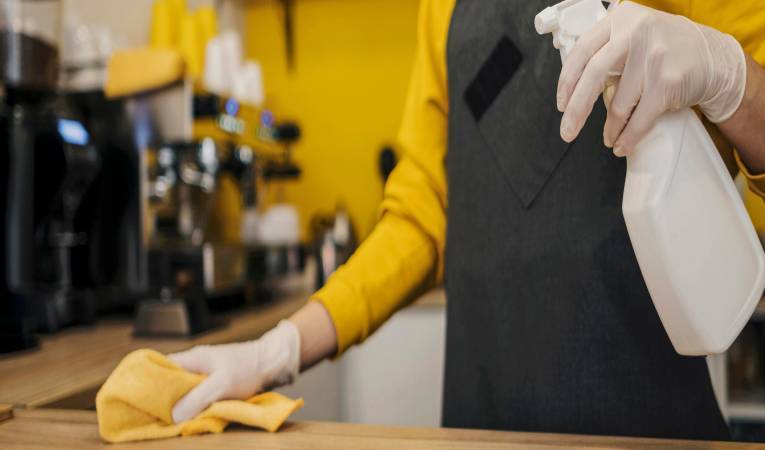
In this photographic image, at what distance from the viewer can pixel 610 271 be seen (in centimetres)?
77

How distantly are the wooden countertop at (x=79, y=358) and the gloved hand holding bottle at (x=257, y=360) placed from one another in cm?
21

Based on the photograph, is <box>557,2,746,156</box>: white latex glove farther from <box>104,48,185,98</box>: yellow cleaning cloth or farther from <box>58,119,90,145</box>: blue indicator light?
<box>104,48,185,98</box>: yellow cleaning cloth

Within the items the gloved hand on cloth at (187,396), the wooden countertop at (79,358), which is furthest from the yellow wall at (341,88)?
the gloved hand on cloth at (187,396)

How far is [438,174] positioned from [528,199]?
0.64ft

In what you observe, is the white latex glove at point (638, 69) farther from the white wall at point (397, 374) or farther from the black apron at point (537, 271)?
the white wall at point (397, 374)

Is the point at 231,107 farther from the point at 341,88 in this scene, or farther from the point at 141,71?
the point at 341,88

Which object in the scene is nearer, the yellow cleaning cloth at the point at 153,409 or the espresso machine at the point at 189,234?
the yellow cleaning cloth at the point at 153,409

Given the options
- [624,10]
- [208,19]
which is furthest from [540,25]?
[208,19]

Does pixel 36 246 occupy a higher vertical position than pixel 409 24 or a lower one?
lower

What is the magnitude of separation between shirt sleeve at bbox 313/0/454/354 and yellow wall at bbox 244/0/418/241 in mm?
1803

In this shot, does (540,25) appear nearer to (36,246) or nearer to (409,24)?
(36,246)

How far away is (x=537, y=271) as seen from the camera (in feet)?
2.67

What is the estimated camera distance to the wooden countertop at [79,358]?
0.82 meters

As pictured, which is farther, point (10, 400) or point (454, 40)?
point (454, 40)
